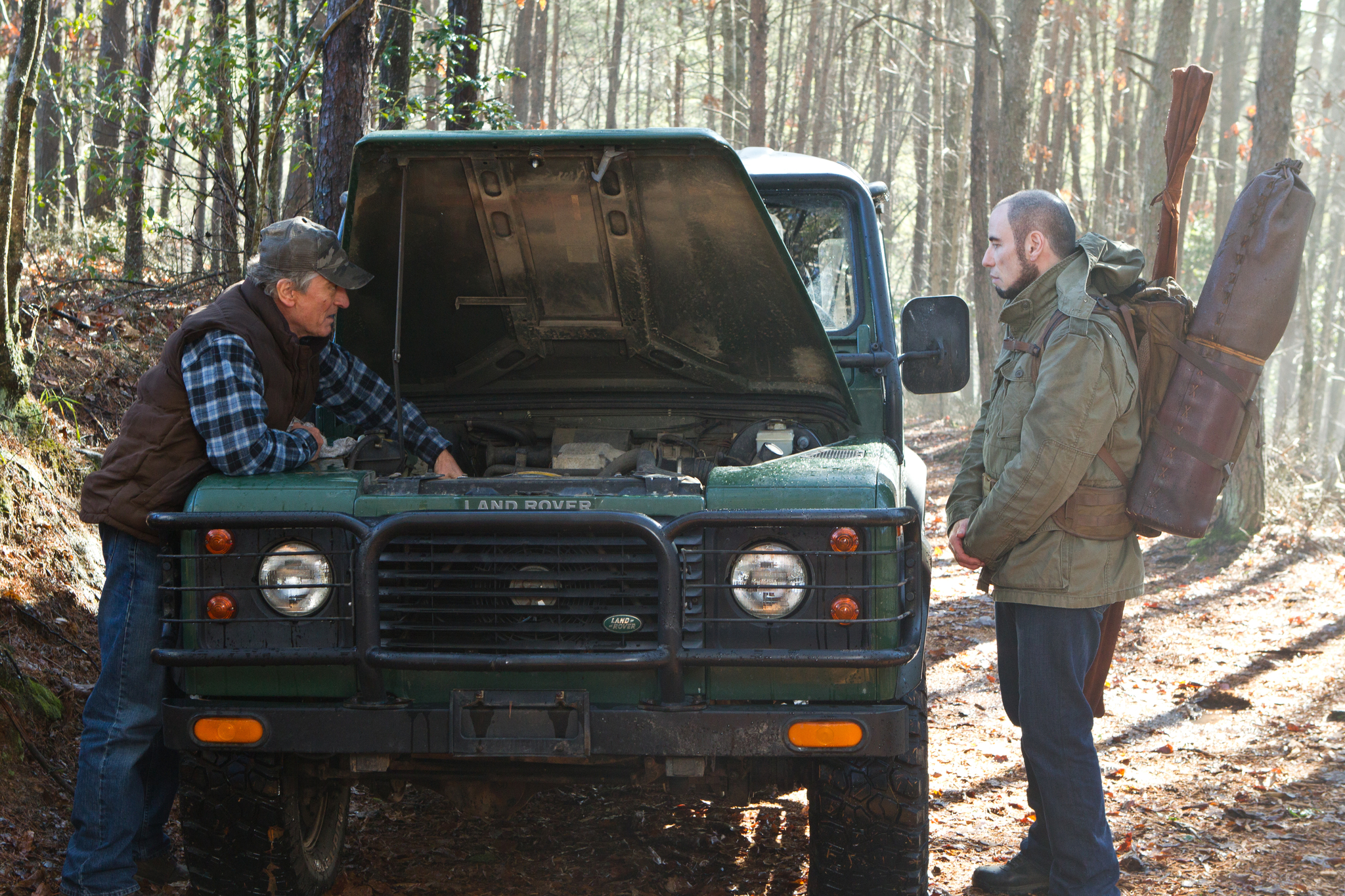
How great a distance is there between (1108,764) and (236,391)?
3870mm

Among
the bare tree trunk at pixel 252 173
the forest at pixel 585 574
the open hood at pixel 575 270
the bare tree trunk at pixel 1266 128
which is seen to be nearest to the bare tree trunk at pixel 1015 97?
the forest at pixel 585 574

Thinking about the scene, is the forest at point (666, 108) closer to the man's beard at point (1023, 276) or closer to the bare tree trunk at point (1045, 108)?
the bare tree trunk at point (1045, 108)

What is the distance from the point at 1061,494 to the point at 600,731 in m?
1.41

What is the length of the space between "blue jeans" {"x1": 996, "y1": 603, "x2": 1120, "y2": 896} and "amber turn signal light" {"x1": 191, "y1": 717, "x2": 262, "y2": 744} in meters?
2.12

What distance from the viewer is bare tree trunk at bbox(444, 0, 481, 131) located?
33.2 feet

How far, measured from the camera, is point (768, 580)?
9.27 feet

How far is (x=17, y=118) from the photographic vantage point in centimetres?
480

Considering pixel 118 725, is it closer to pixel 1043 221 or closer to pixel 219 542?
pixel 219 542

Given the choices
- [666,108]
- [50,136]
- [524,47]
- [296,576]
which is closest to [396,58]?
[50,136]

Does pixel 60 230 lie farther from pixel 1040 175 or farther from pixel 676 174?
pixel 1040 175

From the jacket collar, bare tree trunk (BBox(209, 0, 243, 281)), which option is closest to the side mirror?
the jacket collar

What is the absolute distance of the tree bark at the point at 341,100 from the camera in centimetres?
713

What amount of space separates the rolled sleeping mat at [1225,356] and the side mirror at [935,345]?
1.01 metres

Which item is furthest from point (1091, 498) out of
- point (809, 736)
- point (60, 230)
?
point (60, 230)
